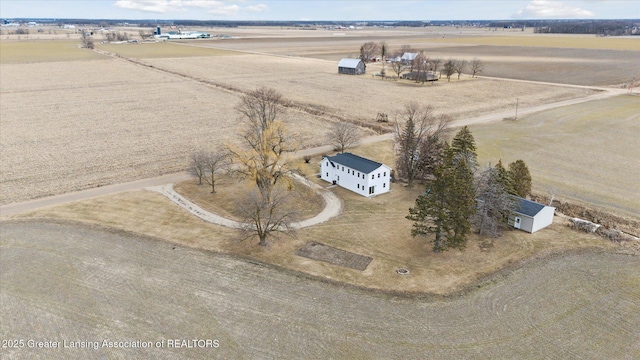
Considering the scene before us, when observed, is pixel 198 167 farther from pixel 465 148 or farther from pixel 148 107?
pixel 148 107

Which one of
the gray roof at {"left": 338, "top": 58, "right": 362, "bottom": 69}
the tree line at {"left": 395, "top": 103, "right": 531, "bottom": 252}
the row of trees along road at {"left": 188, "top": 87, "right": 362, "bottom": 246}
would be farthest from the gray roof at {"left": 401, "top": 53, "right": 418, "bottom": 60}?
the tree line at {"left": 395, "top": 103, "right": 531, "bottom": 252}

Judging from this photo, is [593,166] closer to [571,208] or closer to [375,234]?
[571,208]

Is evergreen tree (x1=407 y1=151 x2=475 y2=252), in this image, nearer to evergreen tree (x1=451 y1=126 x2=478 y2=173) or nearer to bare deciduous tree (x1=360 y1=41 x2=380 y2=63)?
evergreen tree (x1=451 y1=126 x2=478 y2=173)

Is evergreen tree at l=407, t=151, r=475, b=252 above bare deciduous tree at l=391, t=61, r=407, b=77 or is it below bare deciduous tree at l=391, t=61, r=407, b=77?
below

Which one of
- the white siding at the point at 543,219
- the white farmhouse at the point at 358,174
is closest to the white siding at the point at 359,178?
the white farmhouse at the point at 358,174

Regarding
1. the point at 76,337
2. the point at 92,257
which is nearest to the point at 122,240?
the point at 92,257

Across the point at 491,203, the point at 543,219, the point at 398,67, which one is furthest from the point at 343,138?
the point at 398,67

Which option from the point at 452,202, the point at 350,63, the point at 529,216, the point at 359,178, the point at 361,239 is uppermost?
the point at 350,63
